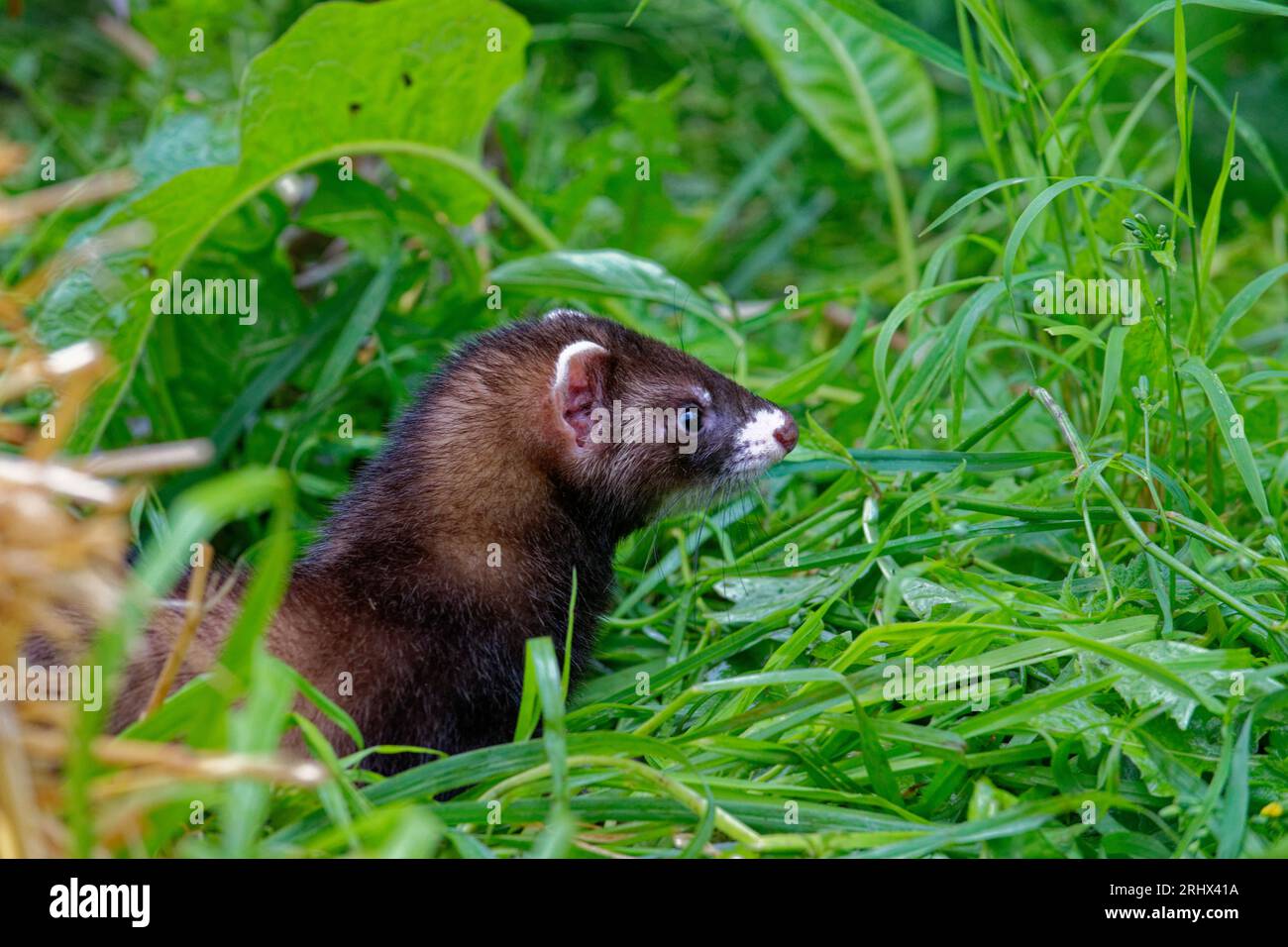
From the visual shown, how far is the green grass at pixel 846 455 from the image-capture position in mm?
2375

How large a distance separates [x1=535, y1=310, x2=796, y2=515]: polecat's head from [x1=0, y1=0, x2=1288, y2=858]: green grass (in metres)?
0.19

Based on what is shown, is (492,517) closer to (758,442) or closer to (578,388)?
(578,388)

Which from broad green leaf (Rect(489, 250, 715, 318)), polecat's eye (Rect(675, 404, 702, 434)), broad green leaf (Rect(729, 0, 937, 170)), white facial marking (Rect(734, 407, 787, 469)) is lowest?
white facial marking (Rect(734, 407, 787, 469))

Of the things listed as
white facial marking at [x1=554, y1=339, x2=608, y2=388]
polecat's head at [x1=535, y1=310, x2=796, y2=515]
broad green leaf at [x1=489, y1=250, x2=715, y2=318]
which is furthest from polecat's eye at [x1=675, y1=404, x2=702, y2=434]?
broad green leaf at [x1=489, y1=250, x2=715, y2=318]

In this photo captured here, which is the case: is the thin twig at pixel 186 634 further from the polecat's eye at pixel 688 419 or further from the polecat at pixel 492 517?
the polecat's eye at pixel 688 419

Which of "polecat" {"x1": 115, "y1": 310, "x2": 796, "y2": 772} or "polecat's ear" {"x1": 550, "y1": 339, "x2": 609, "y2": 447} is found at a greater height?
"polecat's ear" {"x1": 550, "y1": 339, "x2": 609, "y2": 447}

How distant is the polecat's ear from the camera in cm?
313

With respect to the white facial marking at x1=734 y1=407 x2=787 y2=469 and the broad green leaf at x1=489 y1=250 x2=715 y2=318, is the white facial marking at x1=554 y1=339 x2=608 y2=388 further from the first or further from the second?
the broad green leaf at x1=489 y1=250 x2=715 y2=318

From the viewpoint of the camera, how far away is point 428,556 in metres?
2.98

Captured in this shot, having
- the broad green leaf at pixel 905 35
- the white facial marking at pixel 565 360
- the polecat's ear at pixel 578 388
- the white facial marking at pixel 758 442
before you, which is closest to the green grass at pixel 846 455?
the broad green leaf at pixel 905 35

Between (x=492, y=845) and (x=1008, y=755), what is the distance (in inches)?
38.1

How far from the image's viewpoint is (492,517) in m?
3.05

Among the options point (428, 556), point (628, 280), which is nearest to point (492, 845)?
point (428, 556)

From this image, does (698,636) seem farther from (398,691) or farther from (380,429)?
(380,429)
